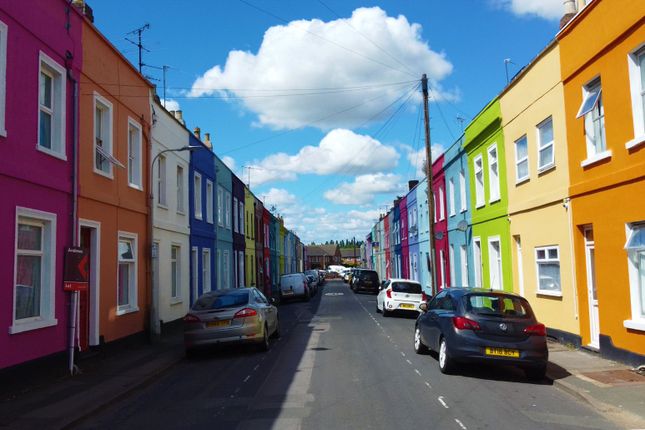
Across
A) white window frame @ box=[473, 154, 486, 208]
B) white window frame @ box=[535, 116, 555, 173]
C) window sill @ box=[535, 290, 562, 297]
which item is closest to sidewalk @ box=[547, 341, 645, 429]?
window sill @ box=[535, 290, 562, 297]

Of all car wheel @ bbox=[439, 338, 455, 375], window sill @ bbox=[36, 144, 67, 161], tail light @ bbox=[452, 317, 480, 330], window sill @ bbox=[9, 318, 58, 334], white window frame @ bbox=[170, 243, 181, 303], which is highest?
window sill @ bbox=[36, 144, 67, 161]

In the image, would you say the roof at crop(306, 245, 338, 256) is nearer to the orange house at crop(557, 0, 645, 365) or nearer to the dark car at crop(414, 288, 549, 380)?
the orange house at crop(557, 0, 645, 365)

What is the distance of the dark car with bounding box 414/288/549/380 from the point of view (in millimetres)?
9258

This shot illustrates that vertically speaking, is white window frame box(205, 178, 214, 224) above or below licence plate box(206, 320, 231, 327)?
above

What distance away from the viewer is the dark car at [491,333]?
9258 millimetres

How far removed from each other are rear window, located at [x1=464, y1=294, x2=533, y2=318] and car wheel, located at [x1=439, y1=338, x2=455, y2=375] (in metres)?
0.82

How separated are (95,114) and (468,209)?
14.1 meters

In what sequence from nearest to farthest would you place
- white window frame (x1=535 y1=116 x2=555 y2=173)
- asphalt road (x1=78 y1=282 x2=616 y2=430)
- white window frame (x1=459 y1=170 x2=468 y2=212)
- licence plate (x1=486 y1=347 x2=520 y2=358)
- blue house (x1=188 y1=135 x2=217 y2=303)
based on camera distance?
asphalt road (x1=78 y1=282 x2=616 y2=430) → licence plate (x1=486 y1=347 x2=520 y2=358) → white window frame (x1=535 y1=116 x2=555 y2=173) → blue house (x1=188 y1=135 x2=217 y2=303) → white window frame (x1=459 y1=170 x2=468 y2=212)

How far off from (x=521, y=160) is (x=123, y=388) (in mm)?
11893

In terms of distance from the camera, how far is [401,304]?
890 inches

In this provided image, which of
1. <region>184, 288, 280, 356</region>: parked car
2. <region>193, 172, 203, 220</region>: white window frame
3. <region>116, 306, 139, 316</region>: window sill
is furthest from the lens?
<region>193, 172, 203, 220</region>: white window frame

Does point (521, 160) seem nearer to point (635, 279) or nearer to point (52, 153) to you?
point (635, 279)

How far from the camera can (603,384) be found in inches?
342

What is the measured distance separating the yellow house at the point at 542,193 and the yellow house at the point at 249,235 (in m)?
21.1
